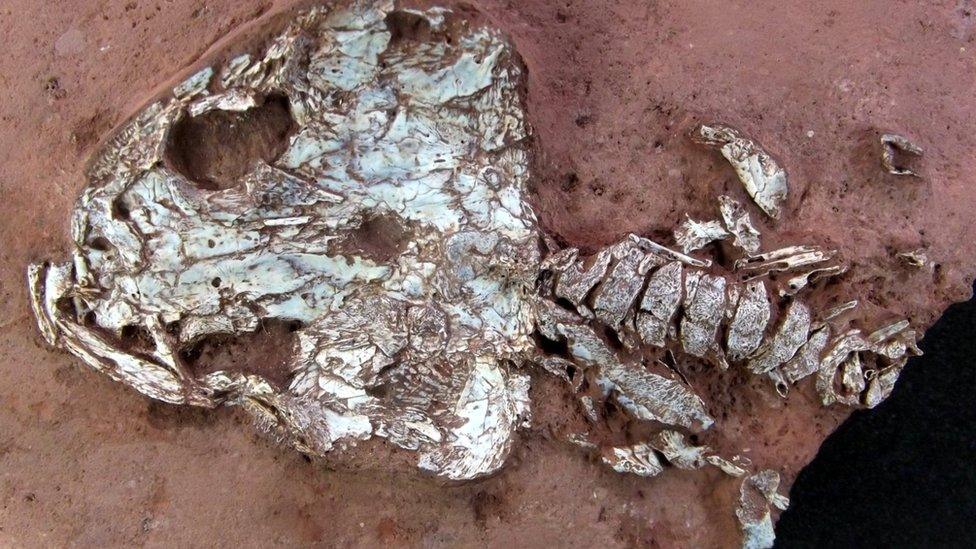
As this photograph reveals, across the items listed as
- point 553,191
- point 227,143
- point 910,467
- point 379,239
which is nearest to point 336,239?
point 379,239

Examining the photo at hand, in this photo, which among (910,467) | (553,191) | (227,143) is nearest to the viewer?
(227,143)

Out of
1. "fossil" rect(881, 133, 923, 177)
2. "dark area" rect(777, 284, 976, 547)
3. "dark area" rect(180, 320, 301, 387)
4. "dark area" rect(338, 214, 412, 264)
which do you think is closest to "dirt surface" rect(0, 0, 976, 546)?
"fossil" rect(881, 133, 923, 177)

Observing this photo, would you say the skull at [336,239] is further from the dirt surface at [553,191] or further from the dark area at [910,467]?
the dark area at [910,467]

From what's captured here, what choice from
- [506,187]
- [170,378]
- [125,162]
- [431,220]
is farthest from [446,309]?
[125,162]

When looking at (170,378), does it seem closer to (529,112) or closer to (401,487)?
(401,487)

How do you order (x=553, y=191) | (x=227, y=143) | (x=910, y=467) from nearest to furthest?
(x=227, y=143), (x=553, y=191), (x=910, y=467)

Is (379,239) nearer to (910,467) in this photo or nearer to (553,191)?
(553,191)

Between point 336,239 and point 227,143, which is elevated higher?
point 227,143
